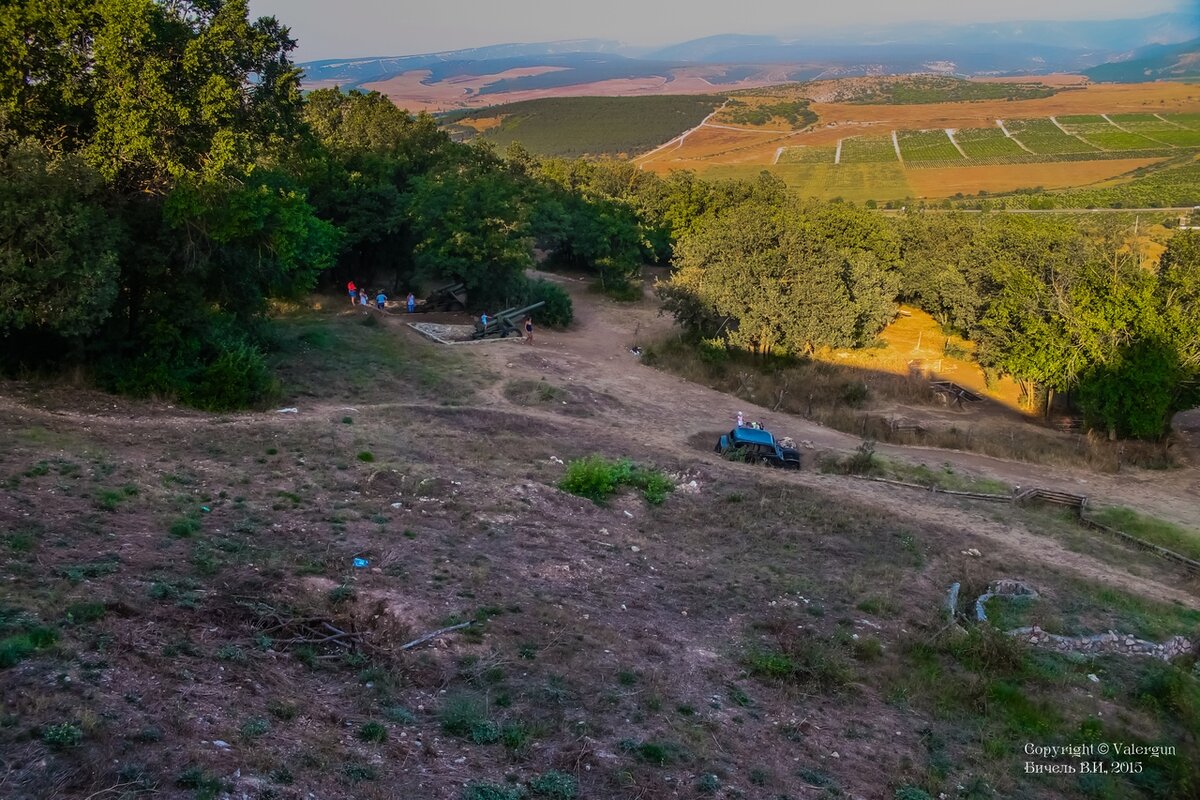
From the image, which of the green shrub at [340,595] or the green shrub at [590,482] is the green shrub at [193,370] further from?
the green shrub at [340,595]

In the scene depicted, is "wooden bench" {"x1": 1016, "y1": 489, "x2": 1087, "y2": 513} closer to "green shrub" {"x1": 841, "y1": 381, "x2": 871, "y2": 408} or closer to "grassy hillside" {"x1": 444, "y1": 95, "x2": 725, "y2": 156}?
"green shrub" {"x1": 841, "y1": 381, "x2": 871, "y2": 408}

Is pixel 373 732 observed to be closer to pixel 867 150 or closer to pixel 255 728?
pixel 255 728

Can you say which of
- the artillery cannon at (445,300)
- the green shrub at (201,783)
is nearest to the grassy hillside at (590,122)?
the artillery cannon at (445,300)

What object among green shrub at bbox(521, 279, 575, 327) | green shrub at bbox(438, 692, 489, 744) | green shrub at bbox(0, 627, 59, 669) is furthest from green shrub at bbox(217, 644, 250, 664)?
green shrub at bbox(521, 279, 575, 327)

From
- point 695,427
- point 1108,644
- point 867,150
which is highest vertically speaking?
point 867,150

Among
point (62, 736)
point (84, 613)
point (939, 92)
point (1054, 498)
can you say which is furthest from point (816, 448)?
point (939, 92)

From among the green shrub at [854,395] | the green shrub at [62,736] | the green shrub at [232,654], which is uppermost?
the green shrub at [62,736]

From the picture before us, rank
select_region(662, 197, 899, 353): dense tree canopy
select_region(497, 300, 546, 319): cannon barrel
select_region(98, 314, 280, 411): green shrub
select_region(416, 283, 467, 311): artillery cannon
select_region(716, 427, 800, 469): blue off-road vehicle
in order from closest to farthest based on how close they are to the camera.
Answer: select_region(98, 314, 280, 411): green shrub
select_region(716, 427, 800, 469): blue off-road vehicle
select_region(662, 197, 899, 353): dense tree canopy
select_region(497, 300, 546, 319): cannon barrel
select_region(416, 283, 467, 311): artillery cannon
